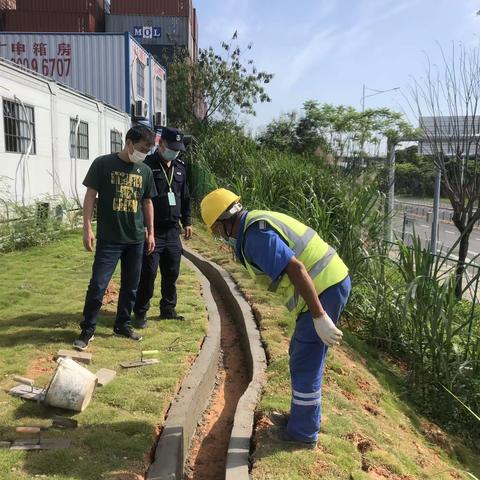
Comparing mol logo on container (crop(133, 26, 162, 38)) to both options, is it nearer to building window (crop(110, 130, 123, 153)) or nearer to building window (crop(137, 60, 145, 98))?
building window (crop(137, 60, 145, 98))

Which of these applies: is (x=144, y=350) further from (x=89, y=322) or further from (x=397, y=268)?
(x=397, y=268)

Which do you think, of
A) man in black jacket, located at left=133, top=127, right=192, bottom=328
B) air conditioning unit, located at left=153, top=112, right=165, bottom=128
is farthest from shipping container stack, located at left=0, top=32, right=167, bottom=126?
man in black jacket, located at left=133, top=127, right=192, bottom=328

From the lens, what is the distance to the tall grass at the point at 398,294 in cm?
452

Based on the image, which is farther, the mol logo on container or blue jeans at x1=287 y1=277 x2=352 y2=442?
the mol logo on container

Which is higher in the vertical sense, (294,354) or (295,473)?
(294,354)

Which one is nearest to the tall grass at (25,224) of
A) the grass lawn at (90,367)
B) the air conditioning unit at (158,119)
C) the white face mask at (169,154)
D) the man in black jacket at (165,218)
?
the grass lawn at (90,367)

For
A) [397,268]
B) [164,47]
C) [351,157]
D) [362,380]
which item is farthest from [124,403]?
[164,47]

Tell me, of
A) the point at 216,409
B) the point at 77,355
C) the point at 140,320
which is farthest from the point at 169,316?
the point at 216,409

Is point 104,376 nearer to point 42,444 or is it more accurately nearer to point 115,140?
point 42,444

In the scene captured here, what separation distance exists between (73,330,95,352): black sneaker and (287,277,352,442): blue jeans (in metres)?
1.96

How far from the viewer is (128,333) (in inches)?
179

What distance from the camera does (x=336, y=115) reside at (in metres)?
31.2

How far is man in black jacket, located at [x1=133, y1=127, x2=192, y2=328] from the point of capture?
4762 millimetres

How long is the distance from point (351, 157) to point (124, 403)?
22.8ft
